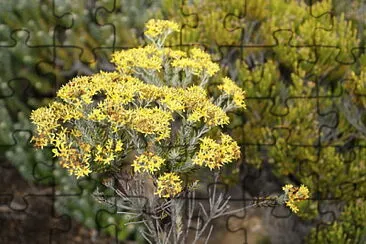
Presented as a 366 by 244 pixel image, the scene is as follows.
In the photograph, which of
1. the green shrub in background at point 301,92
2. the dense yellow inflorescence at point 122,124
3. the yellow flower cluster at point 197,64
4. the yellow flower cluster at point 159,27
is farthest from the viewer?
the green shrub in background at point 301,92

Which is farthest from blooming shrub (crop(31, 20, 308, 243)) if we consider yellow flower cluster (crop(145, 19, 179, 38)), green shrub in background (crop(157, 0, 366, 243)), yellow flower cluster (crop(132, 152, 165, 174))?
green shrub in background (crop(157, 0, 366, 243))

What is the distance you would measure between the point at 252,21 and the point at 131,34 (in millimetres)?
895

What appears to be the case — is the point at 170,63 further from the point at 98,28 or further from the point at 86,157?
the point at 98,28

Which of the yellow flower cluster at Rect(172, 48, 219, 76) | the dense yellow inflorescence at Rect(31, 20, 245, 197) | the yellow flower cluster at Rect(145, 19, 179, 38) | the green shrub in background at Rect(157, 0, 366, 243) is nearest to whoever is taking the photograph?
the dense yellow inflorescence at Rect(31, 20, 245, 197)

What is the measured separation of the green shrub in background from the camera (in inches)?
248

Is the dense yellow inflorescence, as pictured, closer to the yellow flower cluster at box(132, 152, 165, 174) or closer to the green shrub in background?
the yellow flower cluster at box(132, 152, 165, 174)

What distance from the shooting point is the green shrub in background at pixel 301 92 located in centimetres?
630

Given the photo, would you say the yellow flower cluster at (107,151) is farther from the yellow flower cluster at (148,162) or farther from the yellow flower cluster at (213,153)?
the yellow flower cluster at (213,153)

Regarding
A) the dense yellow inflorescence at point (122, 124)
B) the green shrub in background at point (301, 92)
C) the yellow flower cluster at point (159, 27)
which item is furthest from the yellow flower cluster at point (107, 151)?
the green shrub in background at point (301, 92)

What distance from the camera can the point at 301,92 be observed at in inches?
249

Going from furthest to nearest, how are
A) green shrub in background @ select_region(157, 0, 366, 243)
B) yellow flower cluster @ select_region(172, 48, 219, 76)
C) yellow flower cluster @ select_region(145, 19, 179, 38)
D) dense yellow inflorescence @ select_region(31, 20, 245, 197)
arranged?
1. green shrub in background @ select_region(157, 0, 366, 243)
2. yellow flower cluster @ select_region(145, 19, 179, 38)
3. yellow flower cluster @ select_region(172, 48, 219, 76)
4. dense yellow inflorescence @ select_region(31, 20, 245, 197)

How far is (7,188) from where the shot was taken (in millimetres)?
7273

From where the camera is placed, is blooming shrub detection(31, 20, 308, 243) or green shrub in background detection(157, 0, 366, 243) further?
green shrub in background detection(157, 0, 366, 243)

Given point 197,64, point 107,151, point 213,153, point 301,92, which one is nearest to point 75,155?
point 107,151
